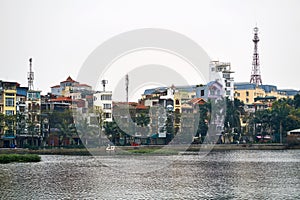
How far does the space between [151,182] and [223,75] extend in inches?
2738

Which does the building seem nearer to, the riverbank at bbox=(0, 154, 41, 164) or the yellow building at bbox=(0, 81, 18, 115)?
the yellow building at bbox=(0, 81, 18, 115)

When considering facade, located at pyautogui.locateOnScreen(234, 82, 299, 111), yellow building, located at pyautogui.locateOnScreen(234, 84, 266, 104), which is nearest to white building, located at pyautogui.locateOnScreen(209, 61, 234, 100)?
facade, located at pyautogui.locateOnScreen(234, 82, 299, 111)

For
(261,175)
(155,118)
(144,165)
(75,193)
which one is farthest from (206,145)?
(75,193)

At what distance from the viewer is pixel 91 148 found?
6969 centimetres

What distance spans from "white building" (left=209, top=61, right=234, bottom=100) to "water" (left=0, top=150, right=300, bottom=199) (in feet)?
181

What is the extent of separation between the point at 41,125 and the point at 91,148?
26.3 feet

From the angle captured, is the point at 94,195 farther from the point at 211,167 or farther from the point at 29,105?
the point at 29,105

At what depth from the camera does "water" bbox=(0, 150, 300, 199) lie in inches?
1123

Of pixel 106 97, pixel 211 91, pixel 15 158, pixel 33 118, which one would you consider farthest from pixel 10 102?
pixel 211 91

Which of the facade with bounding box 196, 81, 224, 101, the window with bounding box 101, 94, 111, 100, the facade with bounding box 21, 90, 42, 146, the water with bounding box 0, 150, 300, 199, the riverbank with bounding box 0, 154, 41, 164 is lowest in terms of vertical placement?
the water with bounding box 0, 150, 300, 199

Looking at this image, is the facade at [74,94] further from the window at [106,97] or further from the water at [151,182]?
the water at [151,182]

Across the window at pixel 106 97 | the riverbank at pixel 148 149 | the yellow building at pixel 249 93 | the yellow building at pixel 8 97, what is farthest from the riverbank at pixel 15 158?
the yellow building at pixel 249 93

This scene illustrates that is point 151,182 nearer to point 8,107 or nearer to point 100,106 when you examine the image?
point 8,107

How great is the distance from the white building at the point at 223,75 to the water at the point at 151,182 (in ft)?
181
